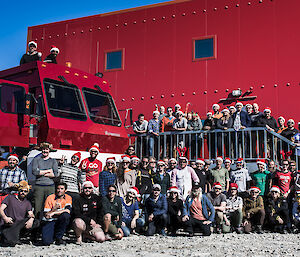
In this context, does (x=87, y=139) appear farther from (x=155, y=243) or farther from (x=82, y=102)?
(x=155, y=243)

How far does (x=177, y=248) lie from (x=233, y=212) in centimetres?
242

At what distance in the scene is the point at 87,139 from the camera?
9109 millimetres

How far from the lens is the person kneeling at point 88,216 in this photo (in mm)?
6609

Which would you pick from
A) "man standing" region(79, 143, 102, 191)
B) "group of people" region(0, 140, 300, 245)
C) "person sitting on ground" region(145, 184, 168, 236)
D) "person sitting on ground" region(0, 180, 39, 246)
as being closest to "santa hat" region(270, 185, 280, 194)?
"group of people" region(0, 140, 300, 245)

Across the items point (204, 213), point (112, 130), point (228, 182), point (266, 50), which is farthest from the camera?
point (266, 50)

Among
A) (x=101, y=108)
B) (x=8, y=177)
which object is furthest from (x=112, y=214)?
(x=101, y=108)

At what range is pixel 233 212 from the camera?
8266 millimetres

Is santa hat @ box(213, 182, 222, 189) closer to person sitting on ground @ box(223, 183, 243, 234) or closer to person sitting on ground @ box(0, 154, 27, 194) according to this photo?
Result: person sitting on ground @ box(223, 183, 243, 234)

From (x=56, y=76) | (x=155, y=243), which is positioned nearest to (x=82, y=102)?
(x=56, y=76)

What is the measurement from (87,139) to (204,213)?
2.93 m

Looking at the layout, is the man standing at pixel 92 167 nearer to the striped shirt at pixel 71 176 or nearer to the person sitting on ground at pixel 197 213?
the striped shirt at pixel 71 176

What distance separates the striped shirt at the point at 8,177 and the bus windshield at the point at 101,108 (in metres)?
2.55

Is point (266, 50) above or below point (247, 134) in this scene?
above

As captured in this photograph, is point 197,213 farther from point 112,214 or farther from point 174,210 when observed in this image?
point 112,214
